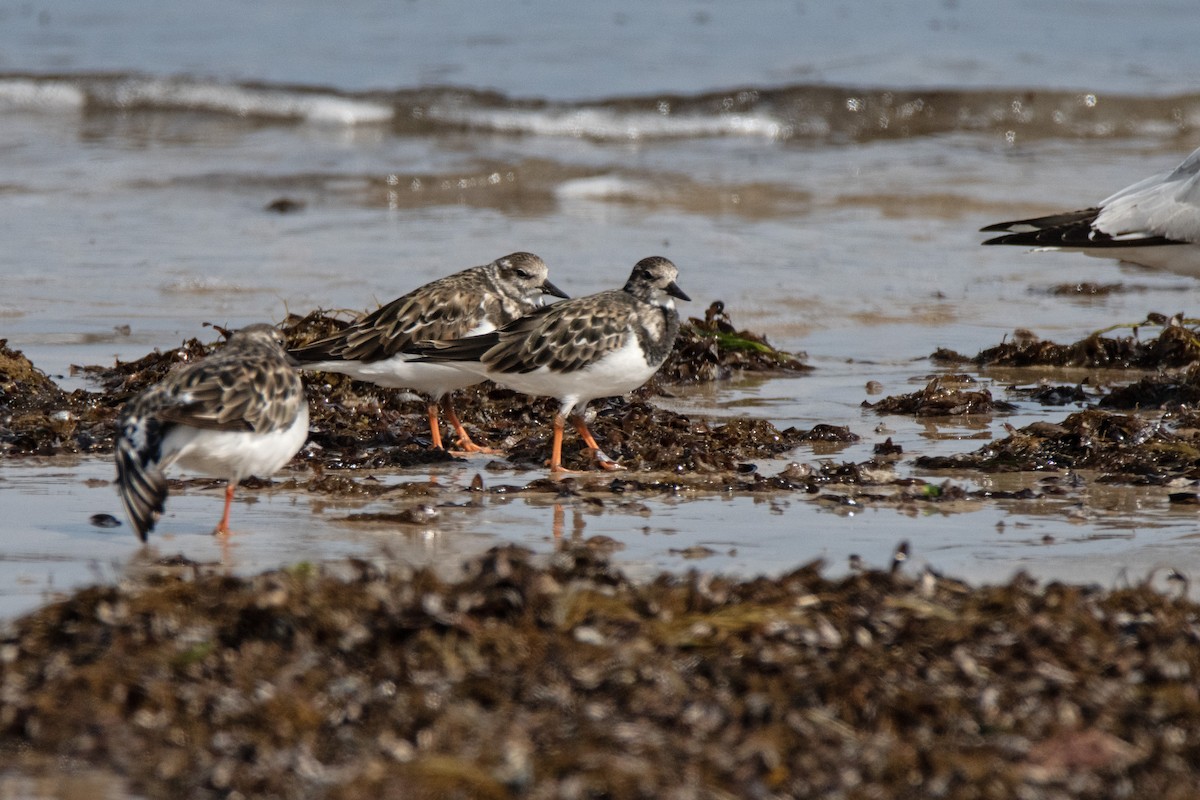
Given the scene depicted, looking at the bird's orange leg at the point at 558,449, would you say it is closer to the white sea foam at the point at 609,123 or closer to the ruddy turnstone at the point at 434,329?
the ruddy turnstone at the point at 434,329

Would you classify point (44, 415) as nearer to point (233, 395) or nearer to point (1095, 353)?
point (233, 395)

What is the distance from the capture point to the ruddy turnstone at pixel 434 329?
265 inches

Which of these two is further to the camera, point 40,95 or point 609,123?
point 40,95

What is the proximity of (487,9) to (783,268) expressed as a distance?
1438cm

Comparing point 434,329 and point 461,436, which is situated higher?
point 434,329

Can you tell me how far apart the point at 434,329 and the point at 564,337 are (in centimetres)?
79

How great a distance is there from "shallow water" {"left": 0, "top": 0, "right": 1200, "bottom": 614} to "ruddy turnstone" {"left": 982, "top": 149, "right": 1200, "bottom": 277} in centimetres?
90

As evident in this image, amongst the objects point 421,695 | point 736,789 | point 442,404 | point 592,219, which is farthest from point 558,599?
point 592,219

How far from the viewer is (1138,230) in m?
8.62

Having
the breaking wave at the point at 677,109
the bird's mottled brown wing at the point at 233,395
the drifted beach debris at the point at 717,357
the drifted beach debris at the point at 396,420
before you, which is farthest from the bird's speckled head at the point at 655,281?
the breaking wave at the point at 677,109

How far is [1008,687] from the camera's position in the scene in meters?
3.69

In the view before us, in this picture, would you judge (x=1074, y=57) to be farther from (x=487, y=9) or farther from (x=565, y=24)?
(x=487, y=9)

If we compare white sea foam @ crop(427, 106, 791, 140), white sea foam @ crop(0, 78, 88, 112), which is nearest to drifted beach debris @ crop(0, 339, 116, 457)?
white sea foam @ crop(427, 106, 791, 140)

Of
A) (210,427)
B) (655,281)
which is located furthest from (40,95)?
(210,427)
